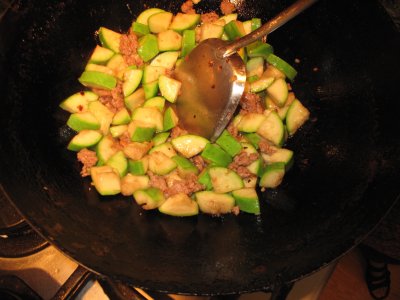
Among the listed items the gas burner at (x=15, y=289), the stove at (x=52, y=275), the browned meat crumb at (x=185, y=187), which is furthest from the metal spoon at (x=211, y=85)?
the gas burner at (x=15, y=289)

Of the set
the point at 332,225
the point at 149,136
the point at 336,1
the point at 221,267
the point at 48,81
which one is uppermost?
the point at 48,81

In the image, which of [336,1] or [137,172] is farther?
[336,1]

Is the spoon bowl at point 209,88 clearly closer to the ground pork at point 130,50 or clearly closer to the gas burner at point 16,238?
the ground pork at point 130,50

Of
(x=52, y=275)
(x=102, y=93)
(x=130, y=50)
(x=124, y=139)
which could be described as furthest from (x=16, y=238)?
(x=130, y=50)

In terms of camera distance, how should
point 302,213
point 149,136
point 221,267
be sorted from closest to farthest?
1. point 221,267
2. point 302,213
3. point 149,136

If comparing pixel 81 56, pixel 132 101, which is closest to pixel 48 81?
pixel 81 56

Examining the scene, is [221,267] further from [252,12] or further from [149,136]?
[252,12]

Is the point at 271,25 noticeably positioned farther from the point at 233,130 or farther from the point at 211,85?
the point at 233,130

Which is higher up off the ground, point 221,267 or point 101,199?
point 101,199
